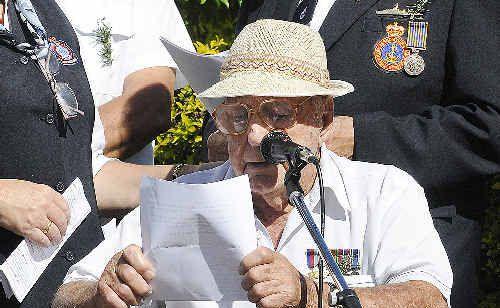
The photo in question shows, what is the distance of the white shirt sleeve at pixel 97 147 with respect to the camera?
4320 millimetres

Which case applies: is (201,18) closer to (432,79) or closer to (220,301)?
(432,79)

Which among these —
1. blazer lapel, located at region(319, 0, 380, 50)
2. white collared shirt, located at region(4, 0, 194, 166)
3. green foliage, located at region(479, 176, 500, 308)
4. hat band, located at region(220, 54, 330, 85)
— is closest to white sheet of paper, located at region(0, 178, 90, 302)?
white collared shirt, located at region(4, 0, 194, 166)

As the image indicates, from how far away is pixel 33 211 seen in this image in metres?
3.70

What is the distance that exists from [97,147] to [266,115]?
46.8 inches

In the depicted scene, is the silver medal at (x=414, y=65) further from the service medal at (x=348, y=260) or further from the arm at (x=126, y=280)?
the arm at (x=126, y=280)

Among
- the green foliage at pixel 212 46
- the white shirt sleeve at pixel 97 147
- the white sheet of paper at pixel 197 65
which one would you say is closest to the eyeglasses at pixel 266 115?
the white sheet of paper at pixel 197 65

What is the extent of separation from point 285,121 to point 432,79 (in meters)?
0.91

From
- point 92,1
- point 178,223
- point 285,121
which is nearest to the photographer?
point 178,223

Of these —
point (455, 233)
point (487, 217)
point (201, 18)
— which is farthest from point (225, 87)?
point (201, 18)

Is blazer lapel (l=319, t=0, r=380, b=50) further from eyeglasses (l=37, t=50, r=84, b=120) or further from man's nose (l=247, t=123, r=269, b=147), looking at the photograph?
eyeglasses (l=37, t=50, r=84, b=120)

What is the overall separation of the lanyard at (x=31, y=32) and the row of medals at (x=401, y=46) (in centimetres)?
125

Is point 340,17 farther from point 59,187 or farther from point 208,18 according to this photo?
point 208,18

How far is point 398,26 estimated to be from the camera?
13.5ft

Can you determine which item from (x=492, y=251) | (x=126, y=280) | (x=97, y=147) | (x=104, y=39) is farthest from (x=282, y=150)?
(x=492, y=251)
